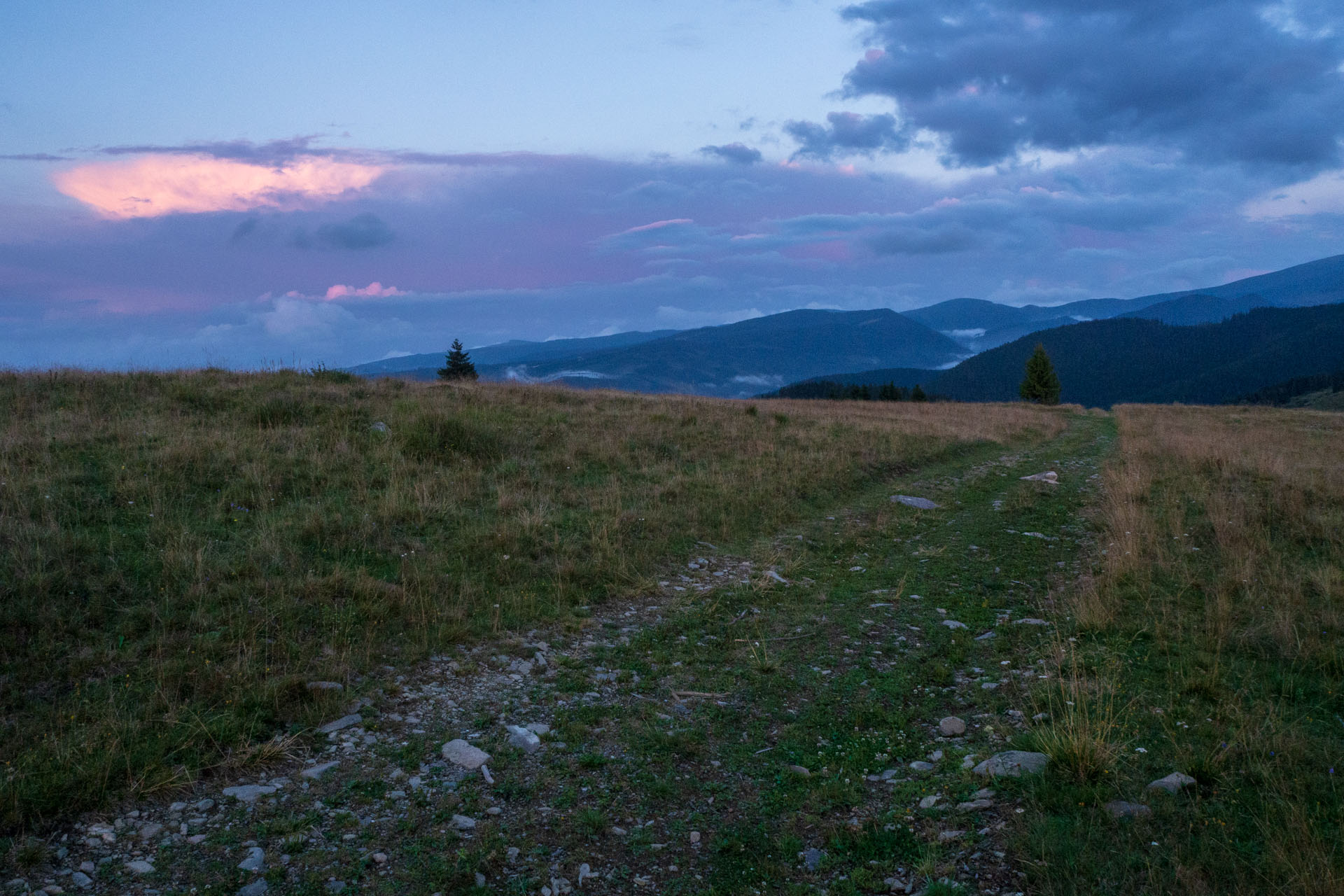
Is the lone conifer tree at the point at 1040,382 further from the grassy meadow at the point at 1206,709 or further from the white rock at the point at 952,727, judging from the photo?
the white rock at the point at 952,727

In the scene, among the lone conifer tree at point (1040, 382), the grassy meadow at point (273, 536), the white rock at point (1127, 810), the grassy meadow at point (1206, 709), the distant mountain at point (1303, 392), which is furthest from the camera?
the distant mountain at point (1303, 392)

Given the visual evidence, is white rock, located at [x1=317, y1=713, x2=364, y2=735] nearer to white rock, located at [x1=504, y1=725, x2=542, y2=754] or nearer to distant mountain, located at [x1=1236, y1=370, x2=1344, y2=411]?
white rock, located at [x1=504, y1=725, x2=542, y2=754]

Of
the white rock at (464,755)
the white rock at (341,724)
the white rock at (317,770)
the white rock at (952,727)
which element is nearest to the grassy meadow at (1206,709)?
the white rock at (952,727)

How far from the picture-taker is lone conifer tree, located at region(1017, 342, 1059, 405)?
71.5 m

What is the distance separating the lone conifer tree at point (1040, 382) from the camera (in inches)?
2815

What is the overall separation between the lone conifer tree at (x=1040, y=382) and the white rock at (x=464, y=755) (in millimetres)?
77401

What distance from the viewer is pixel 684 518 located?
11.2 metres

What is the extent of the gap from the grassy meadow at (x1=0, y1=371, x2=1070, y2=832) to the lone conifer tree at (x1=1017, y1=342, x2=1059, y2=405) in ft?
207

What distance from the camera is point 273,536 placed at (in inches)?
315

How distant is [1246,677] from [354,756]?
6860 mm

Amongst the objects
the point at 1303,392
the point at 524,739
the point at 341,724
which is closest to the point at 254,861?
the point at 341,724

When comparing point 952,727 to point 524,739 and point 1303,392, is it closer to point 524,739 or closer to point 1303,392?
point 524,739

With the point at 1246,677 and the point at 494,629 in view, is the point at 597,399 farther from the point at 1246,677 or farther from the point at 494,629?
the point at 1246,677

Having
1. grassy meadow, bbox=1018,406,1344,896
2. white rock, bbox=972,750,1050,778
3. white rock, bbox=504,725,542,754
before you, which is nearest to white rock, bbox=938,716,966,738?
white rock, bbox=972,750,1050,778
